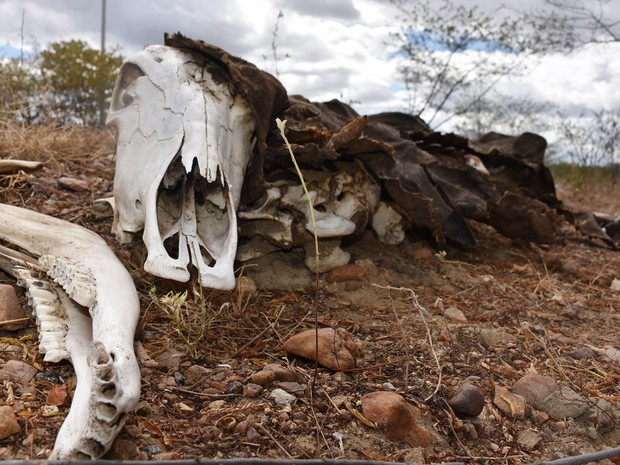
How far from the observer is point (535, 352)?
3135 mm

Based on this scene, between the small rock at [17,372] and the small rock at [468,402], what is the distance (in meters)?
1.61

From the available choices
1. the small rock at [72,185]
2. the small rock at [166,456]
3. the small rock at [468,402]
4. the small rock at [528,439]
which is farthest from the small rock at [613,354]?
the small rock at [72,185]

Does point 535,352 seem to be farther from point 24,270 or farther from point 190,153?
point 24,270

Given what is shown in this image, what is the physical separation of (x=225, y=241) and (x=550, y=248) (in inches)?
152

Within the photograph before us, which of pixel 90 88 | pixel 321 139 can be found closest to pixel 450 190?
pixel 321 139

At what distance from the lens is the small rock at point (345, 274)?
149 inches

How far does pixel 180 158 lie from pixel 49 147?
8.45 ft

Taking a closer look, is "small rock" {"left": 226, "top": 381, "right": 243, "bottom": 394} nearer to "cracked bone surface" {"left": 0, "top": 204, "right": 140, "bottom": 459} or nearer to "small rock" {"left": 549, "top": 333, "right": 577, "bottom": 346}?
"cracked bone surface" {"left": 0, "top": 204, "right": 140, "bottom": 459}

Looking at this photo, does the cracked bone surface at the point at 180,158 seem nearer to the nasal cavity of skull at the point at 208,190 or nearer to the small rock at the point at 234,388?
the nasal cavity of skull at the point at 208,190

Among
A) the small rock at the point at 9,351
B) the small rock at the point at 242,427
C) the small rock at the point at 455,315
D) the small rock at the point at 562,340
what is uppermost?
the small rock at the point at 455,315

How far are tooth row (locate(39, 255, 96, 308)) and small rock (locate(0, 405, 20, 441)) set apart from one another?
50 centimetres

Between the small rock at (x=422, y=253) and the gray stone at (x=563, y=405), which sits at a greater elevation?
the small rock at (x=422, y=253)

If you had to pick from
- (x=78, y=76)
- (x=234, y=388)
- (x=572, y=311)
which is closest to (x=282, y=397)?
(x=234, y=388)

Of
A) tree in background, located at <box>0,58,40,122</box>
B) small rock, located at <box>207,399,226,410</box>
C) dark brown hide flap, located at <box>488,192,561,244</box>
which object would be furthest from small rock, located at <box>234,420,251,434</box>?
tree in background, located at <box>0,58,40,122</box>
